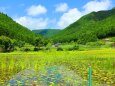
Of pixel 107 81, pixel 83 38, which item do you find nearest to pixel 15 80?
pixel 107 81

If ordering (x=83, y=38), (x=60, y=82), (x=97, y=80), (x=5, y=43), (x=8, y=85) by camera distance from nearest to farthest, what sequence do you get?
(x=8, y=85), (x=60, y=82), (x=97, y=80), (x=5, y=43), (x=83, y=38)

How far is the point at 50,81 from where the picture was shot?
2033cm

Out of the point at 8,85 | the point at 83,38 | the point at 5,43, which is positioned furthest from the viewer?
the point at 83,38

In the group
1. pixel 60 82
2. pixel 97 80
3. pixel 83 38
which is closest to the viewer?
pixel 60 82

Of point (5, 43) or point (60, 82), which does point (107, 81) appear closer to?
point (60, 82)

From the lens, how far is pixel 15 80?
20.8 meters

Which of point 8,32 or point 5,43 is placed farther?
point 8,32

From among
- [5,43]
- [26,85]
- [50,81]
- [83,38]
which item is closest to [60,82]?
[50,81]

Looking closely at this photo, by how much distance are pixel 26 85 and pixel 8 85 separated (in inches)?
36.6

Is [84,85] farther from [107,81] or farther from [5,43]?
[5,43]

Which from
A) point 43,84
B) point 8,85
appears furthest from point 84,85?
point 8,85

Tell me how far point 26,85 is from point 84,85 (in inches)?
115

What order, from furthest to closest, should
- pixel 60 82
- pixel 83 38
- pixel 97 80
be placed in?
pixel 83 38, pixel 97 80, pixel 60 82

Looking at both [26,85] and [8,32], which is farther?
[8,32]
